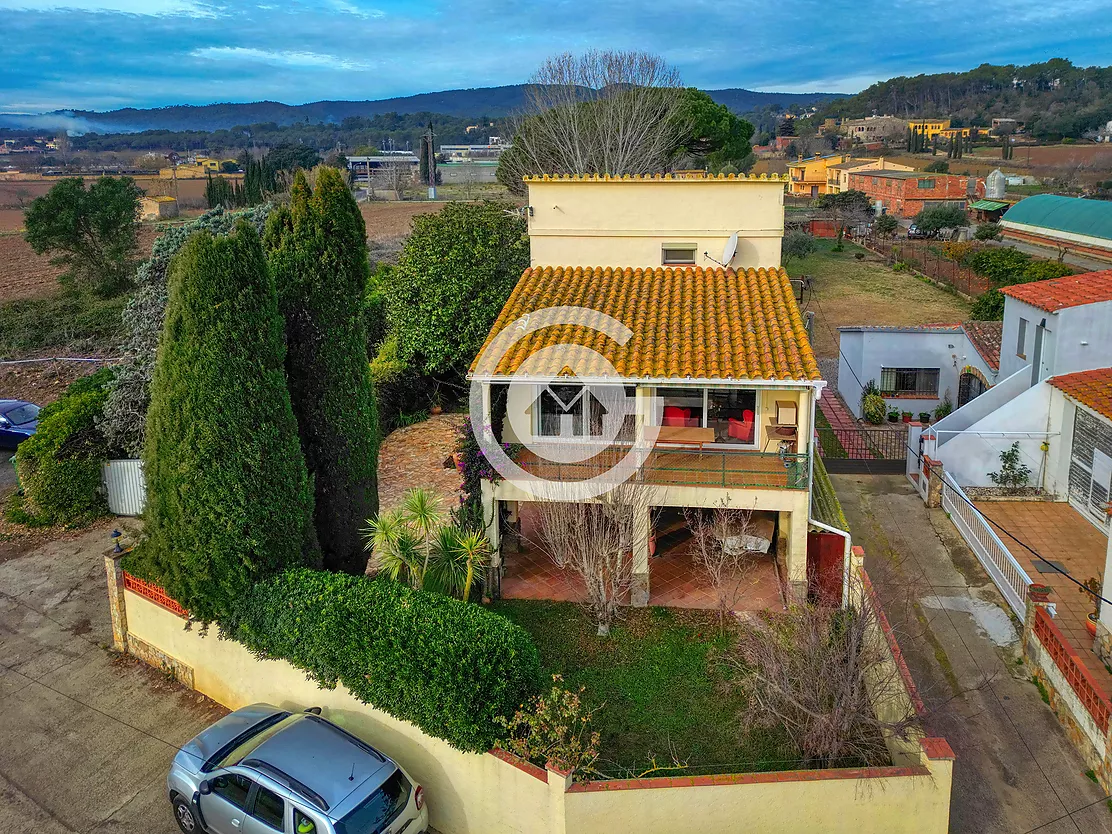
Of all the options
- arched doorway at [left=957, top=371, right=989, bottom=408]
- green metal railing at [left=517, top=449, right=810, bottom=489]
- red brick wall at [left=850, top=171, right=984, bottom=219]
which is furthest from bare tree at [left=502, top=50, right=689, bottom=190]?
red brick wall at [left=850, top=171, right=984, bottom=219]

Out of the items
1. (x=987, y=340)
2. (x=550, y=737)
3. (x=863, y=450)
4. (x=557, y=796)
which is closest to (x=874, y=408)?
(x=863, y=450)

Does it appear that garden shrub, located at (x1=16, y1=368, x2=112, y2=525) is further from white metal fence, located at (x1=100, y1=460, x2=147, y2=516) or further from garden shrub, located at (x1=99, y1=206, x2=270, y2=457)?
garden shrub, located at (x1=99, y1=206, x2=270, y2=457)

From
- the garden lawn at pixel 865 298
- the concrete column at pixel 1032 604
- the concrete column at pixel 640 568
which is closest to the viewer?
the concrete column at pixel 1032 604

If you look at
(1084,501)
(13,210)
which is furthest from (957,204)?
(13,210)

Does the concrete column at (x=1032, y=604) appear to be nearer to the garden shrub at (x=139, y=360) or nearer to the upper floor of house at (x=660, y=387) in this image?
the upper floor of house at (x=660, y=387)

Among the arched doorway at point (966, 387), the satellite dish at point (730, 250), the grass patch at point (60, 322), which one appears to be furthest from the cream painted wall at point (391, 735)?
the grass patch at point (60, 322)

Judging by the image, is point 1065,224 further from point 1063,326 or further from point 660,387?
point 660,387
